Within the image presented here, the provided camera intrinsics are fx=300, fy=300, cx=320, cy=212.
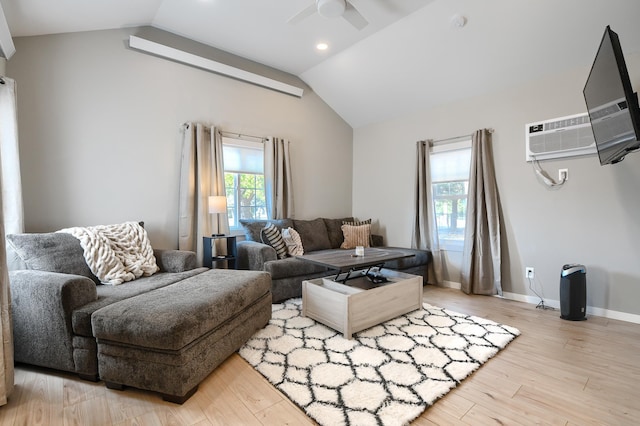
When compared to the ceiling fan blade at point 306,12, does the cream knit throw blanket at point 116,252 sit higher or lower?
lower

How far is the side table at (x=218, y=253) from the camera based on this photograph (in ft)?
11.3

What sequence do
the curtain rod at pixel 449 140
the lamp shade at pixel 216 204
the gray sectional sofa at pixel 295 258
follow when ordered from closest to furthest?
the gray sectional sofa at pixel 295 258, the lamp shade at pixel 216 204, the curtain rod at pixel 449 140

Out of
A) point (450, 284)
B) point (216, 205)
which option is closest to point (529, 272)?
point (450, 284)

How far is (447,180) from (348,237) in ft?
5.17

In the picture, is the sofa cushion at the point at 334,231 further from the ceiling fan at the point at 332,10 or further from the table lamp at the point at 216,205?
the ceiling fan at the point at 332,10

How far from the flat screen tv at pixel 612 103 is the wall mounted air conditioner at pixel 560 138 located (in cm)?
63

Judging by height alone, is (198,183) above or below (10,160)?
below

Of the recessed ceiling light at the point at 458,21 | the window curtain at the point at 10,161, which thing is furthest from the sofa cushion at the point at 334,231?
the window curtain at the point at 10,161

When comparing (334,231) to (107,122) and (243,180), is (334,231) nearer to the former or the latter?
(243,180)

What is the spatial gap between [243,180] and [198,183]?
2.34 ft

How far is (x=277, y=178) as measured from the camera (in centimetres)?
424

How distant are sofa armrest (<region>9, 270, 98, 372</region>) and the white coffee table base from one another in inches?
62.8

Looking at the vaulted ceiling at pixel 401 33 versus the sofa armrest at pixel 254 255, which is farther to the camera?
the sofa armrest at pixel 254 255

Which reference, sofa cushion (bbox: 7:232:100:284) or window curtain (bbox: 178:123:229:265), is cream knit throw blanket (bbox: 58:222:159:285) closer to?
sofa cushion (bbox: 7:232:100:284)
